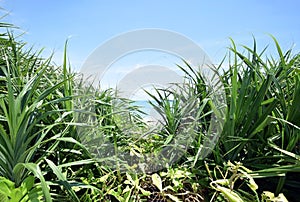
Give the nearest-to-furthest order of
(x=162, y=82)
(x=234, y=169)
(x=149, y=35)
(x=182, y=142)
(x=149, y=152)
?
(x=234, y=169) → (x=182, y=142) → (x=149, y=152) → (x=149, y=35) → (x=162, y=82)

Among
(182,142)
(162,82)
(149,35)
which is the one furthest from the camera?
(162,82)

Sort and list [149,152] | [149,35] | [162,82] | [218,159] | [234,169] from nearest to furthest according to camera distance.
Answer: [234,169], [218,159], [149,152], [149,35], [162,82]

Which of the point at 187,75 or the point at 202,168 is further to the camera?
the point at 187,75

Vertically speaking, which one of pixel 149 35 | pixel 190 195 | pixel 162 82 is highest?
pixel 149 35

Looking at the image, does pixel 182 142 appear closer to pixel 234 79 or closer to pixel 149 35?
pixel 234 79

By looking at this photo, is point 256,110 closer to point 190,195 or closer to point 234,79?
point 234,79

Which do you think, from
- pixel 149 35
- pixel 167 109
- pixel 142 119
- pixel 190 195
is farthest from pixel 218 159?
pixel 142 119

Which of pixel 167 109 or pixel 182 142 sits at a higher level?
pixel 167 109

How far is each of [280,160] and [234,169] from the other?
Answer: 1.15ft

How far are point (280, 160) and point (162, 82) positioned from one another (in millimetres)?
1097

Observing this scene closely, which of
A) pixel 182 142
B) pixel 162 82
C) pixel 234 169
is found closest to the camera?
pixel 234 169

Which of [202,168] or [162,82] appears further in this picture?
[162,82]

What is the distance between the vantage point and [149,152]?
1771 mm

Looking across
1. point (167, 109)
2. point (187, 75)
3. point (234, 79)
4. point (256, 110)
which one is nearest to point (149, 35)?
point (187, 75)
